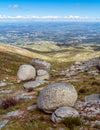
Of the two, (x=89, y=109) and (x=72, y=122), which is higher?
(x=72, y=122)

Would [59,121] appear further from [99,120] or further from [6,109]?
[6,109]

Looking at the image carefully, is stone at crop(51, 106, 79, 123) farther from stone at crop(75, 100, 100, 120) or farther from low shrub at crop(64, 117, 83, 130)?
stone at crop(75, 100, 100, 120)

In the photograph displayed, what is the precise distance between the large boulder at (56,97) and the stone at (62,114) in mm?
1162

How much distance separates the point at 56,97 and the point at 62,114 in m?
2.41

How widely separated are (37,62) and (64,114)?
29046mm

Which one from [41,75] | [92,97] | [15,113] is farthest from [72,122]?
[41,75]

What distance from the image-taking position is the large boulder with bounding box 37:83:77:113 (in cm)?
2225

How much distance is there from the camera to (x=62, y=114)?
2023cm

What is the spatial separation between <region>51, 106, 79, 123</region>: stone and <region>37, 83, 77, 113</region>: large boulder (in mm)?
1162

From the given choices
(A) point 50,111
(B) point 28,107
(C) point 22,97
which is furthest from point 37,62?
(A) point 50,111

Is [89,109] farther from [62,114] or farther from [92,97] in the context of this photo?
[92,97]

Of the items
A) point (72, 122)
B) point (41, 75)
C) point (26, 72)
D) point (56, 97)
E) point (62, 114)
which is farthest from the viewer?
point (41, 75)

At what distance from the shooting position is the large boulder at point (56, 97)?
876 inches

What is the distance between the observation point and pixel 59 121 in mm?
20094
